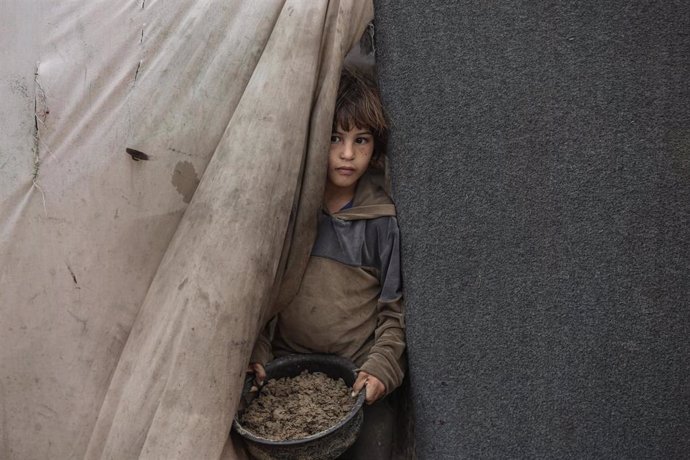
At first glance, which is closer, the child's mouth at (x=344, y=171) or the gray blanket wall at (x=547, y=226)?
the gray blanket wall at (x=547, y=226)

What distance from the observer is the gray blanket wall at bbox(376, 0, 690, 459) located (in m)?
1.57

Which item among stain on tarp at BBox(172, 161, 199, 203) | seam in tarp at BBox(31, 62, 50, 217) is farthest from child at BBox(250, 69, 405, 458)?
seam in tarp at BBox(31, 62, 50, 217)

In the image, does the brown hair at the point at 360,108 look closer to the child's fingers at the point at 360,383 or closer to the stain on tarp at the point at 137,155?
the stain on tarp at the point at 137,155

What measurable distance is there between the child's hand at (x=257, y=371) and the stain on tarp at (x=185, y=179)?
17.1 inches

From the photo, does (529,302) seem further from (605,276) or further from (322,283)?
(322,283)

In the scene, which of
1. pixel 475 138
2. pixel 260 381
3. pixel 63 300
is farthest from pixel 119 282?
pixel 475 138

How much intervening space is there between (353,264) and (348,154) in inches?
10.8

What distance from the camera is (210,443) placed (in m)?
1.60

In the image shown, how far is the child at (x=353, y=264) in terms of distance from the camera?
1.85 meters

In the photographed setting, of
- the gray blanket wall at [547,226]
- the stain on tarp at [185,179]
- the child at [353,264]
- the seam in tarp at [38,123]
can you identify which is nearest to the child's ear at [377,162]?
the child at [353,264]

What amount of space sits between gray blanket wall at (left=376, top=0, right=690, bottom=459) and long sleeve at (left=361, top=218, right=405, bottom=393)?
0.04 meters

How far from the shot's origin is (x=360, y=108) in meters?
1.84

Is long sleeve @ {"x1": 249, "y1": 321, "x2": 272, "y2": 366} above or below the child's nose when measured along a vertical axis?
below

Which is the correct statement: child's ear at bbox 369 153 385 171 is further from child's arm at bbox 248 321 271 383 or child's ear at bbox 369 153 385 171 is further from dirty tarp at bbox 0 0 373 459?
child's arm at bbox 248 321 271 383
